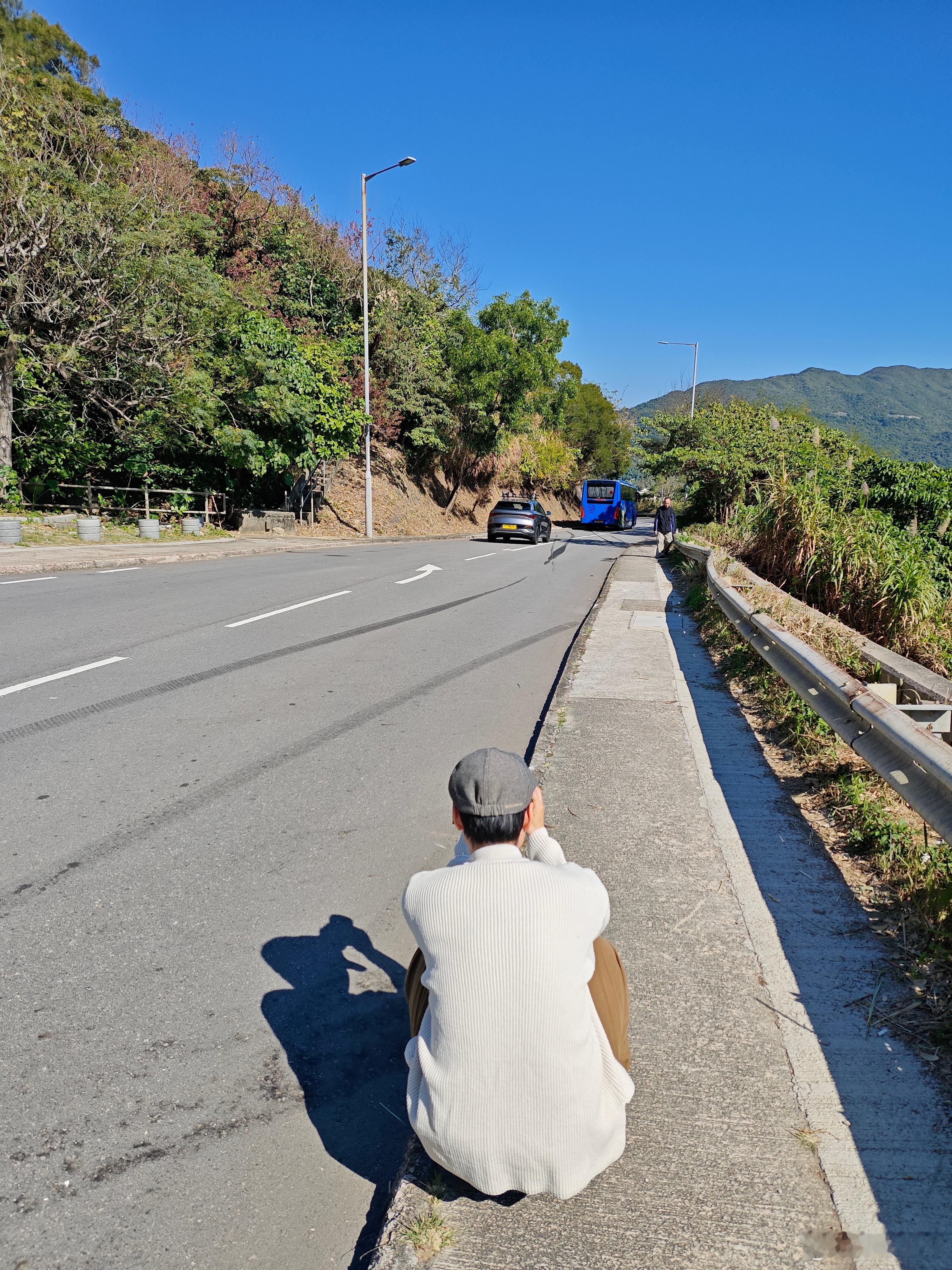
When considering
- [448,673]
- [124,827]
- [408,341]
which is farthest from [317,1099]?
[408,341]

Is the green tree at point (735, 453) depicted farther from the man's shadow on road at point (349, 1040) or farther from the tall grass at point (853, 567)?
the man's shadow on road at point (349, 1040)

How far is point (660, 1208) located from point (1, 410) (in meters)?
22.3

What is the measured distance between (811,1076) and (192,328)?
24951 millimetres

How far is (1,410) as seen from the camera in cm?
2039

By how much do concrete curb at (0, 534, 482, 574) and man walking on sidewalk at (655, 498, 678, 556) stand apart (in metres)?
8.83

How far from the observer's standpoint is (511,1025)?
6.77 feet

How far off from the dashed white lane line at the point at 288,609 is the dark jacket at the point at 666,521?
12781 millimetres

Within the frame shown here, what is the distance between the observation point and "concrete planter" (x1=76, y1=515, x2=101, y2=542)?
19.9m

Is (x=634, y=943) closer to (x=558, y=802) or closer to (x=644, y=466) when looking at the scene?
(x=558, y=802)

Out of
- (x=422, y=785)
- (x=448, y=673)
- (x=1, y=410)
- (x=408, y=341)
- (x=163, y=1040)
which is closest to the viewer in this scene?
(x=163, y=1040)

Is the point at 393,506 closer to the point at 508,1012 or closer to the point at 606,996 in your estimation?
the point at 606,996

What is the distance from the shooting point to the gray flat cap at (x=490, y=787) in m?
2.19

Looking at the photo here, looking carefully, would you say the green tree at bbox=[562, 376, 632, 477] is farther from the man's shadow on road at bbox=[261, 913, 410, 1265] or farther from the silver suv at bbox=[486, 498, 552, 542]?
the man's shadow on road at bbox=[261, 913, 410, 1265]

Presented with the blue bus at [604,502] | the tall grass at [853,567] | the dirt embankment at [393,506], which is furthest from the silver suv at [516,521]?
the blue bus at [604,502]
